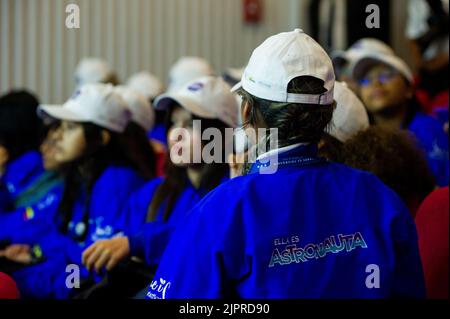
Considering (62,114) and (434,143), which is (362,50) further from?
(62,114)

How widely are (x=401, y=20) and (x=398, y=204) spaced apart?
13.3 ft

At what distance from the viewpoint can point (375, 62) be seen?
343 centimetres

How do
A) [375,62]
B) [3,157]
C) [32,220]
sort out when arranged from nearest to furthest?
[32,220] → [3,157] → [375,62]

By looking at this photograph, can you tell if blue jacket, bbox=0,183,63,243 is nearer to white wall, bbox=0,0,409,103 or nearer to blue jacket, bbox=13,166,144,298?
blue jacket, bbox=13,166,144,298

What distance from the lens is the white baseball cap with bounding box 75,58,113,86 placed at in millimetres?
4375

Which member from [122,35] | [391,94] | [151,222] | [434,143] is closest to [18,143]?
[151,222]

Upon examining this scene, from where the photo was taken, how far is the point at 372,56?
3.41 meters

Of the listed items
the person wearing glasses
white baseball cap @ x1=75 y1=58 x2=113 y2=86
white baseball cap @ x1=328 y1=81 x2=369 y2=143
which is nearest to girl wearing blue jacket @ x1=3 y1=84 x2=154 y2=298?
white baseball cap @ x1=328 y1=81 x2=369 y2=143

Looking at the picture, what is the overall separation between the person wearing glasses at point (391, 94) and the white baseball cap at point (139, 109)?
3.15ft

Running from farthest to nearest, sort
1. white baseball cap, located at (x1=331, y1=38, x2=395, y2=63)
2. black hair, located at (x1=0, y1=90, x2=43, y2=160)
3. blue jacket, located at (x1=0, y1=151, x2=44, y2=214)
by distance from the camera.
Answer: white baseball cap, located at (x1=331, y1=38, x2=395, y2=63) < black hair, located at (x1=0, y1=90, x2=43, y2=160) < blue jacket, located at (x1=0, y1=151, x2=44, y2=214)

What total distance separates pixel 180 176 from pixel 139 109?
69cm

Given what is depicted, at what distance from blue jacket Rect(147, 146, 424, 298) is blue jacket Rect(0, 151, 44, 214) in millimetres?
1877

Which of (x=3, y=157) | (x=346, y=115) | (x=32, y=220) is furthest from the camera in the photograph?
(x=3, y=157)

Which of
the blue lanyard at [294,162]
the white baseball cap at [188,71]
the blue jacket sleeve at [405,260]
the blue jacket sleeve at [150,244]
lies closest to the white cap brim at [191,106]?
the blue jacket sleeve at [150,244]
